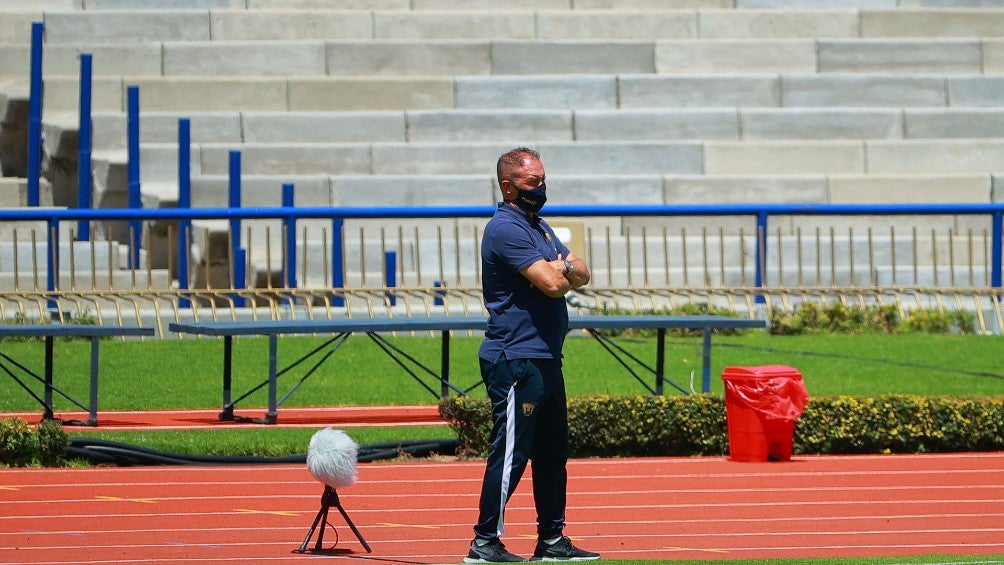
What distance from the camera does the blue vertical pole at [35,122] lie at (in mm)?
21469

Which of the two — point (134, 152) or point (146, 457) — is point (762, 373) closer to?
point (146, 457)

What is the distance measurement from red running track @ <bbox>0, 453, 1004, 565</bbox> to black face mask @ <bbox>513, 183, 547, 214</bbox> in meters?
1.74

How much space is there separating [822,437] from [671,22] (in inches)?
579

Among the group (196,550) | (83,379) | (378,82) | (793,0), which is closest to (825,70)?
(793,0)

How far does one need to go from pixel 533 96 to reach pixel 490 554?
17.4 m

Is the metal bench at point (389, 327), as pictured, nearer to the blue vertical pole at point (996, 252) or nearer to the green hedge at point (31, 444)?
the green hedge at point (31, 444)

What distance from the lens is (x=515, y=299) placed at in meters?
8.03

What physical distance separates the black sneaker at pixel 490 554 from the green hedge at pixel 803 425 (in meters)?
4.24

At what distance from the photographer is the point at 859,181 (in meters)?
23.2

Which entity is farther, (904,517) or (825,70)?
(825,70)

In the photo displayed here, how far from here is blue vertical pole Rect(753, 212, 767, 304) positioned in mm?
19141

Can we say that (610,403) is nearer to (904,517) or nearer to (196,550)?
(904,517)

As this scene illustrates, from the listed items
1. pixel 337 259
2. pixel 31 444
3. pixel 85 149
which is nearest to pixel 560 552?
pixel 31 444

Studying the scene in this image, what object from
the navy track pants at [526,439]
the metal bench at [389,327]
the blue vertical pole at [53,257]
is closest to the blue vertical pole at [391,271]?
the blue vertical pole at [53,257]
